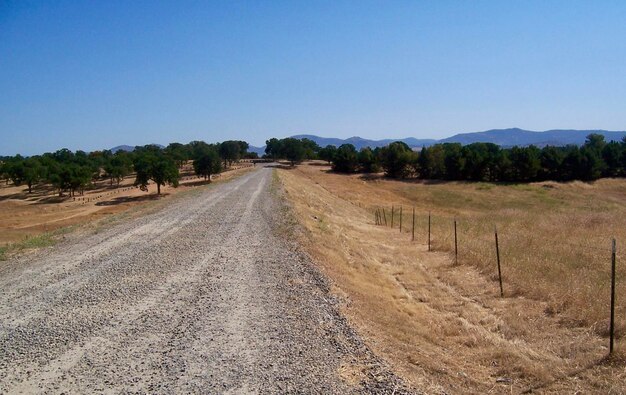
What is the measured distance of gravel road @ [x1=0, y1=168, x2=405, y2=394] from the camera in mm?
6691

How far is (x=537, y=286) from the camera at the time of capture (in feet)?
46.3

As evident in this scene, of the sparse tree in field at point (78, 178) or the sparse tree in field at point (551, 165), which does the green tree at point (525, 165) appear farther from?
the sparse tree in field at point (78, 178)

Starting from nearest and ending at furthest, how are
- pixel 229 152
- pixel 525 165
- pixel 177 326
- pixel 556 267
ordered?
pixel 177 326
pixel 556 267
pixel 525 165
pixel 229 152

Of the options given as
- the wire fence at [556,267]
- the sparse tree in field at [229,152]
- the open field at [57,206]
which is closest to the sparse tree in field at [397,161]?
the open field at [57,206]

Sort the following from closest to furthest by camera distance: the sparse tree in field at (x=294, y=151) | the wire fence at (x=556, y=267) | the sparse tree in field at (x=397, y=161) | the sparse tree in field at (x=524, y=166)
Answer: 1. the wire fence at (x=556, y=267)
2. the sparse tree in field at (x=524, y=166)
3. the sparse tree in field at (x=397, y=161)
4. the sparse tree in field at (x=294, y=151)

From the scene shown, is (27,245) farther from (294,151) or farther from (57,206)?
(294,151)

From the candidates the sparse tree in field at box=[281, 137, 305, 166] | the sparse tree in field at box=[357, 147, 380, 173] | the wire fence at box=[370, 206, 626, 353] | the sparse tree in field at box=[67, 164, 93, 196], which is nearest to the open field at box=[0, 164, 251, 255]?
the sparse tree in field at box=[67, 164, 93, 196]

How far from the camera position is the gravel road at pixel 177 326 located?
669 centimetres

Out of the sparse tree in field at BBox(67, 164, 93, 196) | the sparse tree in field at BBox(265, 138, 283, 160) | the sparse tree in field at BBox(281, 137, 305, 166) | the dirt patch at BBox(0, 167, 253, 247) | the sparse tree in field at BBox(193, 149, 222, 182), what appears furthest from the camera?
the sparse tree in field at BBox(265, 138, 283, 160)

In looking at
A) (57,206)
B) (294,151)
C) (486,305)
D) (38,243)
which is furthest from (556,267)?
(294,151)

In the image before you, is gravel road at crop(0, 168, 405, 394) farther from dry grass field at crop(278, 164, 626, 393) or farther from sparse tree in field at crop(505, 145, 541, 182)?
sparse tree in field at crop(505, 145, 541, 182)

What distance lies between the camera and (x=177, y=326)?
882cm

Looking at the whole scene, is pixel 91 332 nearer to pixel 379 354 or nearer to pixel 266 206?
pixel 379 354

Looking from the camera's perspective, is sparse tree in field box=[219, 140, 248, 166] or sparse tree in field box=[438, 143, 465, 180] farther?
sparse tree in field box=[219, 140, 248, 166]
